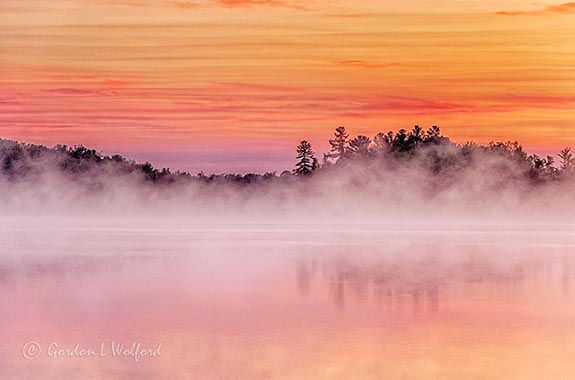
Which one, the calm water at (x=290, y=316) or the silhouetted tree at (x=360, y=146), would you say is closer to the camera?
the calm water at (x=290, y=316)

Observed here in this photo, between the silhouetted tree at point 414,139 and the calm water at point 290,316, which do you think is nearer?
the calm water at point 290,316

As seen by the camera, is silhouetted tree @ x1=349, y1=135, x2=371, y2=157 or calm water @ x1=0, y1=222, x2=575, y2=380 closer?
calm water @ x1=0, y1=222, x2=575, y2=380

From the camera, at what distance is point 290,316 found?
632 inches

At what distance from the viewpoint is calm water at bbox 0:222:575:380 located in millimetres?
12414

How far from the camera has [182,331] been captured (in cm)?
1445

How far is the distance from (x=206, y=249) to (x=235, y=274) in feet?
28.5

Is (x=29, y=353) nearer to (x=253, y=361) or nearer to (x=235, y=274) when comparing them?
(x=253, y=361)

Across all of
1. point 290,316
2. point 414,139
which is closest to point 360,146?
point 414,139

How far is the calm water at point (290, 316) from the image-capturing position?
40.7ft

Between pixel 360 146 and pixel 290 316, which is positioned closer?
pixel 290 316

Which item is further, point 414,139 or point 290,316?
point 414,139

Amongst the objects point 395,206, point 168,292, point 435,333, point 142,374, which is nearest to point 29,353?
point 142,374

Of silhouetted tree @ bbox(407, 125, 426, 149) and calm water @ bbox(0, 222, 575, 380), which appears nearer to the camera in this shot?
calm water @ bbox(0, 222, 575, 380)

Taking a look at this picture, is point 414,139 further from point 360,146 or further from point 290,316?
point 290,316
